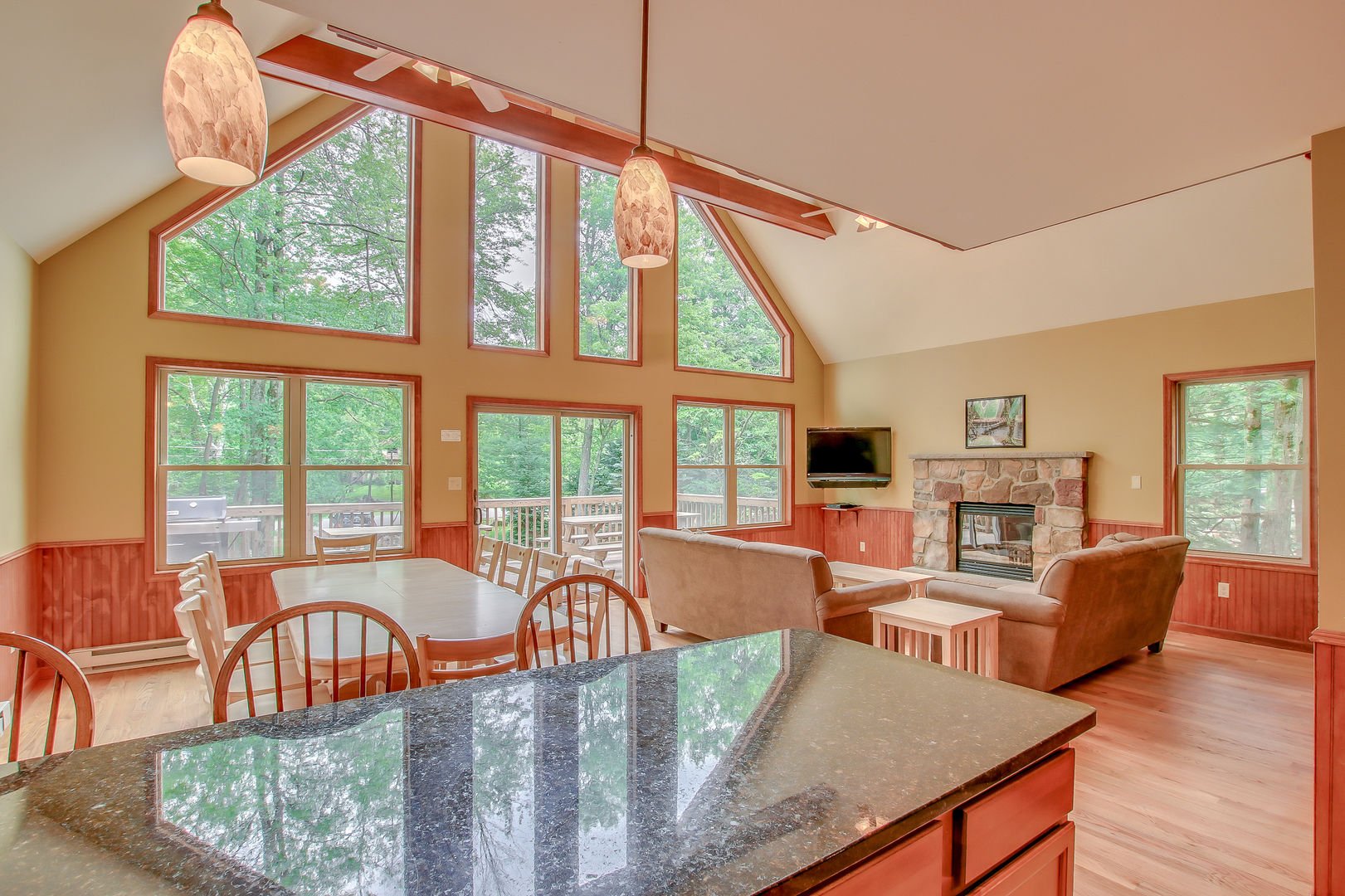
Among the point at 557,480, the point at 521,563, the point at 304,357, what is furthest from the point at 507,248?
the point at 521,563

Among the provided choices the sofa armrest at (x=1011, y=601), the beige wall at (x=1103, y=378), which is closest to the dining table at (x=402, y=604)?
the sofa armrest at (x=1011, y=601)

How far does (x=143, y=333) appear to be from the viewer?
4496 mm

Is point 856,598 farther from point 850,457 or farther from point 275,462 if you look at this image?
point 275,462

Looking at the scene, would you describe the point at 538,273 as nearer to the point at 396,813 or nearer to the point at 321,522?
the point at 321,522

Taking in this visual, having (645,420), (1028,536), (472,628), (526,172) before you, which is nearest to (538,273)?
(526,172)

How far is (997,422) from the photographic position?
21.5 feet

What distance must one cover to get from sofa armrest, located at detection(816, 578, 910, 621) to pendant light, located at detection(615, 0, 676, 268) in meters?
2.61

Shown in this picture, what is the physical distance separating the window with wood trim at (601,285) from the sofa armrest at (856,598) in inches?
142

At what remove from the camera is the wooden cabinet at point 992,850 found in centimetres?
93

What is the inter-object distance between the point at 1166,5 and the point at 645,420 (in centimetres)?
560

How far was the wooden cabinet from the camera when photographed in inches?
36.7

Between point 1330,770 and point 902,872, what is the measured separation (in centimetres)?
201

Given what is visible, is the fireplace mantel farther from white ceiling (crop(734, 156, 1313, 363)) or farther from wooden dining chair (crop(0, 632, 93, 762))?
wooden dining chair (crop(0, 632, 93, 762))

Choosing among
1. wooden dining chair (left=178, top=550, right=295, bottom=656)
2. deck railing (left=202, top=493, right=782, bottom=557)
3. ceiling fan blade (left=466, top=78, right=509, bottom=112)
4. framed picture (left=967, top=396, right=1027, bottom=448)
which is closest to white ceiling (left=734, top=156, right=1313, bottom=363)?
framed picture (left=967, top=396, right=1027, bottom=448)
